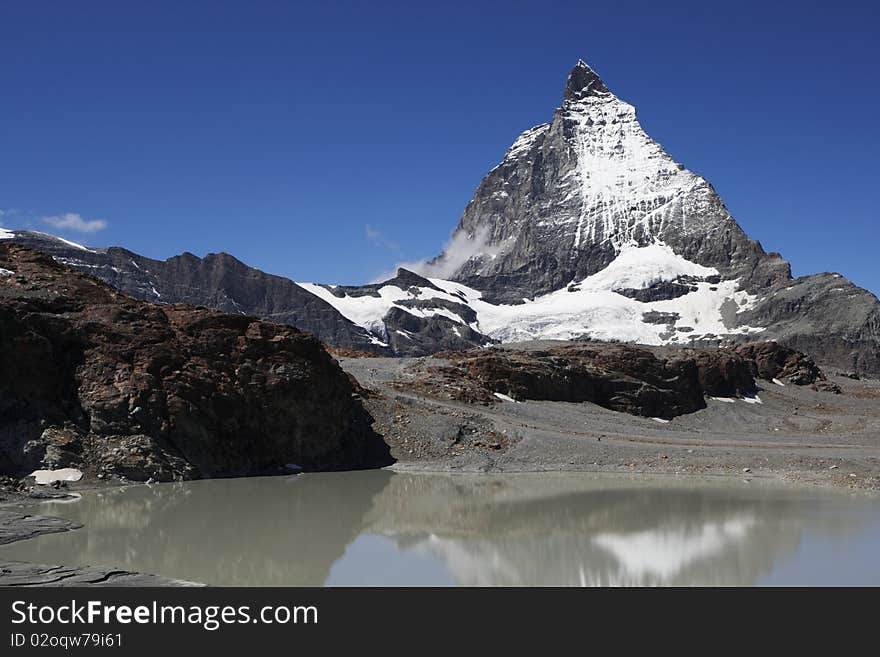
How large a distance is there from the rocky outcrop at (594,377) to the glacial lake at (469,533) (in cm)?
2210

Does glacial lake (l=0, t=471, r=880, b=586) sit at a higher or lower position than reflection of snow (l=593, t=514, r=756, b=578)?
higher

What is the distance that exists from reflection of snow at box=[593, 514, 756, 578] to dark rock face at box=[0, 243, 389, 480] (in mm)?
17500

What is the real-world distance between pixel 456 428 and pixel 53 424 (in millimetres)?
19017

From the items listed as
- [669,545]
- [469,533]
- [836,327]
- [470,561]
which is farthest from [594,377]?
[836,327]

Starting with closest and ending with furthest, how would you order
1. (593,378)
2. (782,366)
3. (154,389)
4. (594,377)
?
1. (154,389)
2. (593,378)
3. (594,377)
4. (782,366)

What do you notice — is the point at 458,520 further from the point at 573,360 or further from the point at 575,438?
the point at 573,360

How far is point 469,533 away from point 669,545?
5.34m

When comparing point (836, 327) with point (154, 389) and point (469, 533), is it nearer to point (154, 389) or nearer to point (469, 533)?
point (154, 389)

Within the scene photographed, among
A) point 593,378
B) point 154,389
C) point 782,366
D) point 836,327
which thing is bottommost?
point 154,389

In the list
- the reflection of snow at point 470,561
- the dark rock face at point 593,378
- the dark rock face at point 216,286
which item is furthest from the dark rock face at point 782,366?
the dark rock face at point 216,286

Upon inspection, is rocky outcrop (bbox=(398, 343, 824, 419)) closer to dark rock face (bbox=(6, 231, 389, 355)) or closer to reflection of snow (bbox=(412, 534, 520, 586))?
reflection of snow (bbox=(412, 534, 520, 586))

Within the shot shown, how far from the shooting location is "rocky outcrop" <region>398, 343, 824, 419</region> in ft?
184

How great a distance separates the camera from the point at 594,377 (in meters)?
63.7

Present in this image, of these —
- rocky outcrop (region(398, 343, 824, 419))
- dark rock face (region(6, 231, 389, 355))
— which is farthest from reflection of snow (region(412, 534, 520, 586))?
dark rock face (region(6, 231, 389, 355))
